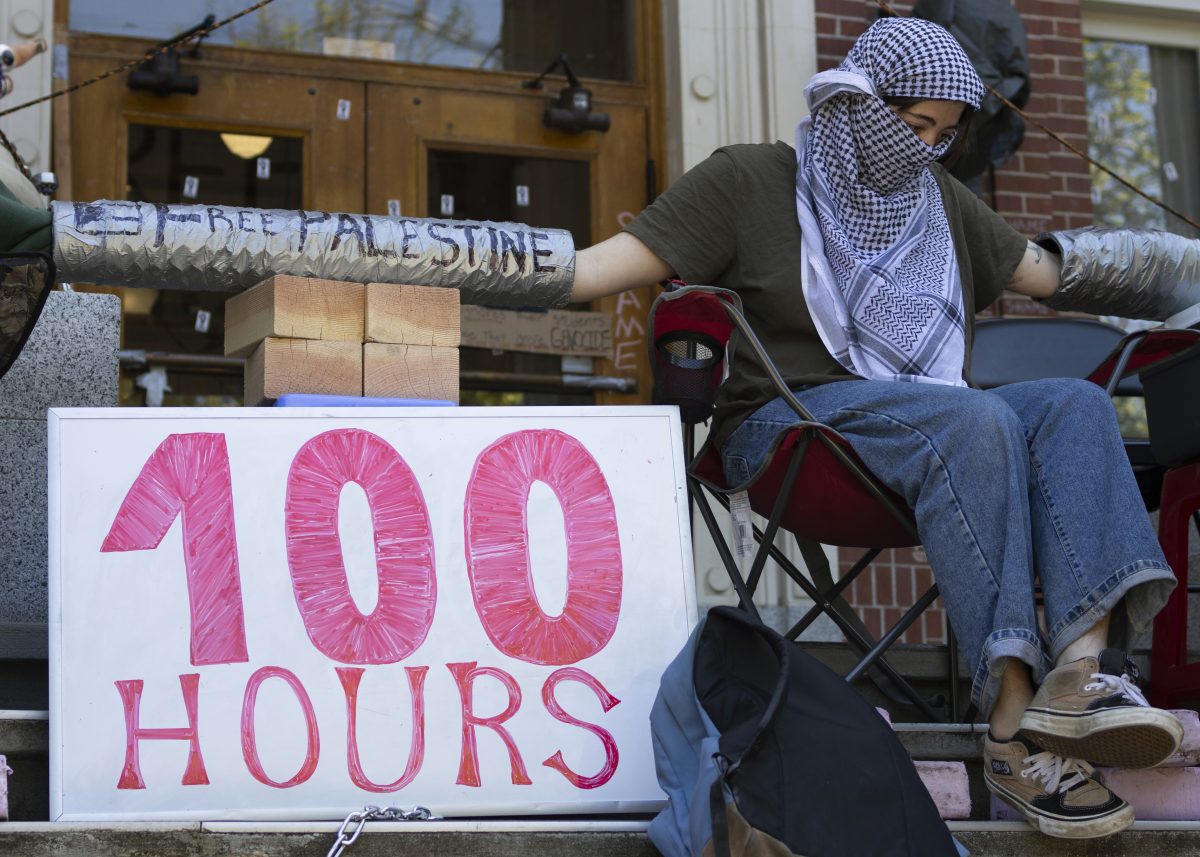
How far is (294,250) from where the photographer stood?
2.81 metres

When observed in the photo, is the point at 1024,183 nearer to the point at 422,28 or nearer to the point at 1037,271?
the point at 422,28

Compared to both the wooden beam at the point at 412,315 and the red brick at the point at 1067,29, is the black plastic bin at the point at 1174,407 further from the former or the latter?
the red brick at the point at 1067,29

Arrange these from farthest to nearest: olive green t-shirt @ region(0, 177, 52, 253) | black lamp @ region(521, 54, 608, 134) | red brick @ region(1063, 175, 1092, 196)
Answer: red brick @ region(1063, 175, 1092, 196)
black lamp @ region(521, 54, 608, 134)
olive green t-shirt @ region(0, 177, 52, 253)

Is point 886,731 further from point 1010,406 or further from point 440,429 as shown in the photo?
point 440,429

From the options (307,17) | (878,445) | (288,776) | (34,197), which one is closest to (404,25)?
(307,17)

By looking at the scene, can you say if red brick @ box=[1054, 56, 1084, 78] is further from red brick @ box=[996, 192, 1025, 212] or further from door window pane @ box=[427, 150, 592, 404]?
door window pane @ box=[427, 150, 592, 404]

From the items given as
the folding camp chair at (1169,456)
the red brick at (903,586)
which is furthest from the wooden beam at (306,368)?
the red brick at (903,586)

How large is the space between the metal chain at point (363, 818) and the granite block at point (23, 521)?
1.24 meters

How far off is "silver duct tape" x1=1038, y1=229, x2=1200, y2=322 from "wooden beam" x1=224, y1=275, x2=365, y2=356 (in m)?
1.64

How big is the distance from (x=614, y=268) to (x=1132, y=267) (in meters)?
1.24

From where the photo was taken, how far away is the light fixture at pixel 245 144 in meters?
5.55

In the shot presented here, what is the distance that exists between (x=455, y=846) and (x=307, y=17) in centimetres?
413

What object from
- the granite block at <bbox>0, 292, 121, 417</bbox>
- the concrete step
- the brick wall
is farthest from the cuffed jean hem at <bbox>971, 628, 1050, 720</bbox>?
the brick wall

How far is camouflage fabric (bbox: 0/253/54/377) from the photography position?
2654mm
